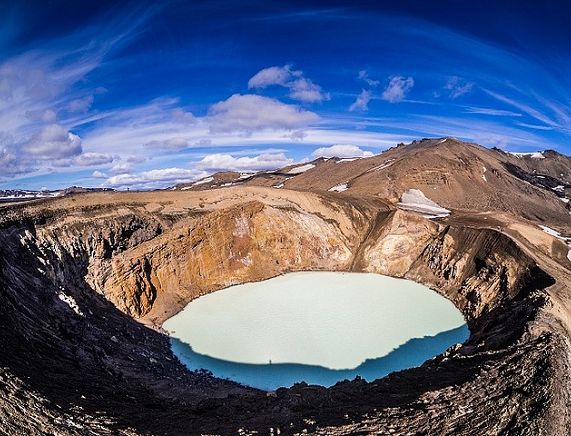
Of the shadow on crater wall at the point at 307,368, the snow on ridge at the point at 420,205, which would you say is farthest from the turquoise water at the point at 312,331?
the snow on ridge at the point at 420,205

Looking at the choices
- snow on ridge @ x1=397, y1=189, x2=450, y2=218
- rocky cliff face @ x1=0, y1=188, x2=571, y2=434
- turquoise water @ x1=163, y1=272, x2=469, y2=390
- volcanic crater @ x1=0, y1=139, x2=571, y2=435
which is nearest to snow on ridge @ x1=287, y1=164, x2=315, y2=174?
snow on ridge @ x1=397, y1=189, x2=450, y2=218

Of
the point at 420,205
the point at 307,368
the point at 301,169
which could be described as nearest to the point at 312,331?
the point at 307,368

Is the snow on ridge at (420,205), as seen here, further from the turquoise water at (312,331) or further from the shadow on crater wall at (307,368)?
the shadow on crater wall at (307,368)

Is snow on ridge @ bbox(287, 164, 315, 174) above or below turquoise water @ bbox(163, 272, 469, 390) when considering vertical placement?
above

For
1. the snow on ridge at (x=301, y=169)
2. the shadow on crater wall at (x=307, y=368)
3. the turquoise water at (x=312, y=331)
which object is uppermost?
the snow on ridge at (x=301, y=169)

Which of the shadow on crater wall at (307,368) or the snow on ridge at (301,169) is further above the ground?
the snow on ridge at (301,169)

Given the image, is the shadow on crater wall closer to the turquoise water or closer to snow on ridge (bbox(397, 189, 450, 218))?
the turquoise water

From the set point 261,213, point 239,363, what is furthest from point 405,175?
point 239,363

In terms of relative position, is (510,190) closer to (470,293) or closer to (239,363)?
(470,293)
